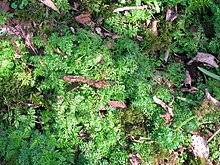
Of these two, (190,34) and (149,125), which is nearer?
(149,125)

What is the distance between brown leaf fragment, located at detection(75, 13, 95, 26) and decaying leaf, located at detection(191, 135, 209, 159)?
208cm

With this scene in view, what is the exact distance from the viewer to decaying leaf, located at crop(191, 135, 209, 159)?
409cm

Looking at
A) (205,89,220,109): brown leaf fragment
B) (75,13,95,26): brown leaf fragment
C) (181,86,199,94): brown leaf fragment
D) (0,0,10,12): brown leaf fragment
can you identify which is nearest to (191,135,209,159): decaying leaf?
(205,89,220,109): brown leaf fragment

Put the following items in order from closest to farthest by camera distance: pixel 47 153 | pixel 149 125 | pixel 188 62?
pixel 47 153
pixel 149 125
pixel 188 62

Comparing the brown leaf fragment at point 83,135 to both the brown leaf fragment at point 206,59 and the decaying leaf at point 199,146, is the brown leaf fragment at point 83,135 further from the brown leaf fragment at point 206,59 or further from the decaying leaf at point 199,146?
the brown leaf fragment at point 206,59

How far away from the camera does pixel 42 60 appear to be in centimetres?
425

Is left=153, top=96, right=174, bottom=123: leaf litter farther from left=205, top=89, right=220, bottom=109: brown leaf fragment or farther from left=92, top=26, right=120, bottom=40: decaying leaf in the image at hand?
left=92, top=26, right=120, bottom=40: decaying leaf

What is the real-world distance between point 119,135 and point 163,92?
0.79 metres

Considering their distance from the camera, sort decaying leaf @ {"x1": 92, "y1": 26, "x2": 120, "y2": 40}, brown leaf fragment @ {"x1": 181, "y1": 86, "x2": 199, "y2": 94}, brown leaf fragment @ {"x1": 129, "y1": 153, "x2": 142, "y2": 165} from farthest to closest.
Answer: decaying leaf @ {"x1": 92, "y1": 26, "x2": 120, "y2": 40} < brown leaf fragment @ {"x1": 181, "y1": 86, "x2": 199, "y2": 94} < brown leaf fragment @ {"x1": 129, "y1": 153, "x2": 142, "y2": 165}

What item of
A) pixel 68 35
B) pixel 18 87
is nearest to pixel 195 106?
pixel 68 35

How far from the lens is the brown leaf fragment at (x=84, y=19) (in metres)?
4.58

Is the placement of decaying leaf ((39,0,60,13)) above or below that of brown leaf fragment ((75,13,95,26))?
above

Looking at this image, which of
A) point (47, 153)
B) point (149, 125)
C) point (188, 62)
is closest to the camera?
point (47, 153)

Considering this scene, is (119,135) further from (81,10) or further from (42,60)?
(81,10)
